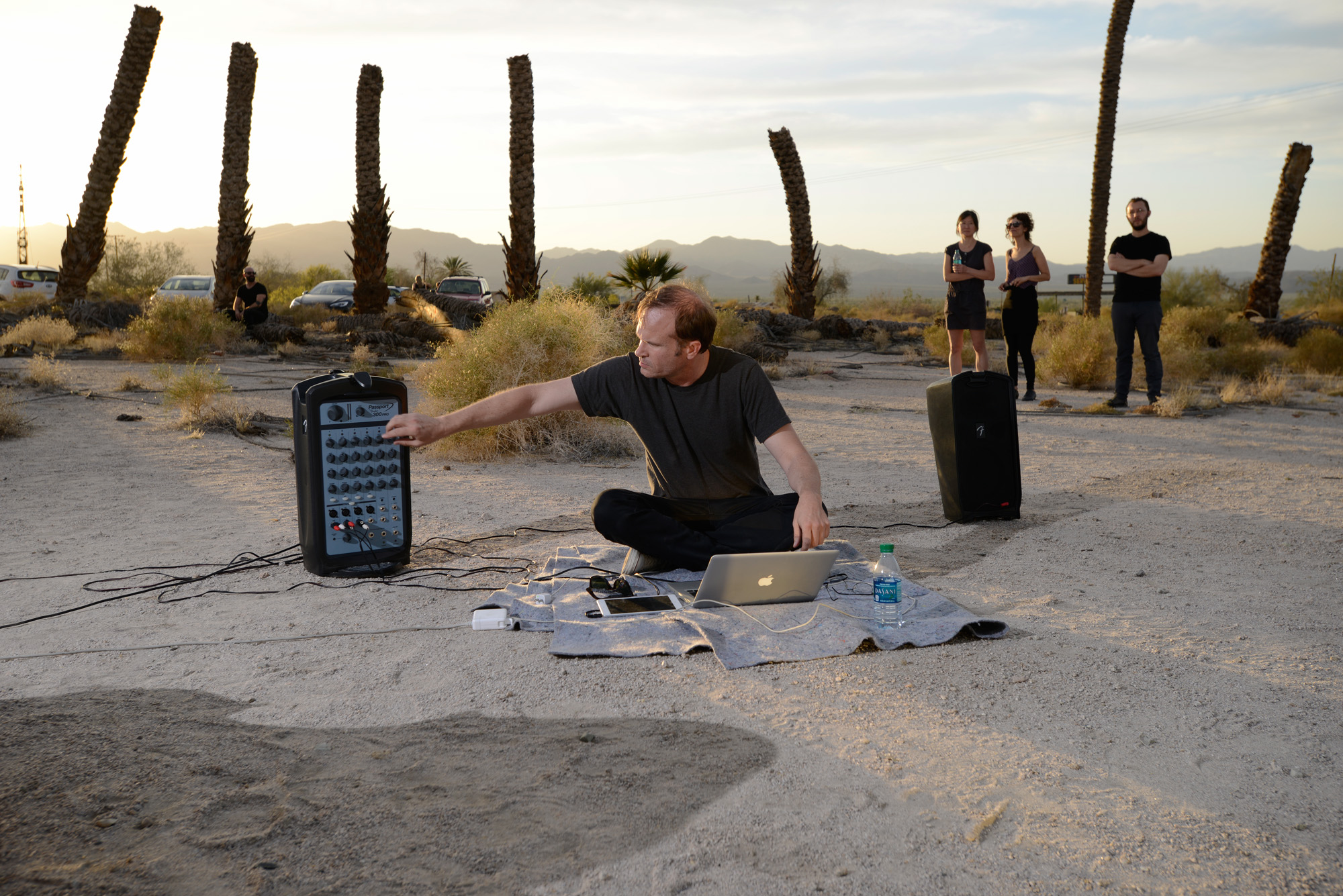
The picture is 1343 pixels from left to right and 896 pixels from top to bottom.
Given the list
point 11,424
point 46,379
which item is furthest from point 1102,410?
point 46,379

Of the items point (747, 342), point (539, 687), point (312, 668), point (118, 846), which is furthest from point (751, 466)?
point (747, 342)

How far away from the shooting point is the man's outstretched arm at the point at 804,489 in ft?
11.6

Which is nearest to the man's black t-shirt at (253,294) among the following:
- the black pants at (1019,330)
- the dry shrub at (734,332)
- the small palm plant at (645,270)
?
the small palm plant at (645,270)

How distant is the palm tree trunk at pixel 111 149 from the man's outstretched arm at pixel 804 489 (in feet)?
61.1

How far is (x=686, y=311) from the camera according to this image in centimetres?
371

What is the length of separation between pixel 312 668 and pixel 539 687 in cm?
81

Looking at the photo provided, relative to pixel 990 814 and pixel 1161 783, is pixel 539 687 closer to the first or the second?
pixel 990 814

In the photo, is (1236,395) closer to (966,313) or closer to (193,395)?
(966,313)

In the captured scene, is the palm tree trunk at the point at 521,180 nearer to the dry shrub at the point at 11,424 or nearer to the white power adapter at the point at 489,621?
the dry shrub at the point at 11,424

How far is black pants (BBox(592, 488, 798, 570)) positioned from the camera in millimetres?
3988

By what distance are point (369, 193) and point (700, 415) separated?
1662cm

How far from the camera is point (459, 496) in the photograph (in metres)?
6.19

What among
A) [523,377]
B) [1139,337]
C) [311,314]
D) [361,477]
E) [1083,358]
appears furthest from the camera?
[311,314]

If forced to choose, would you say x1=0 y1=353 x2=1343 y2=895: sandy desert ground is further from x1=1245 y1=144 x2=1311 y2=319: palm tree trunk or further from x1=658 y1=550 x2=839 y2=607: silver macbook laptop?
x1=1245 y1=144 x2=1311 y2=319: palm tree trunk
